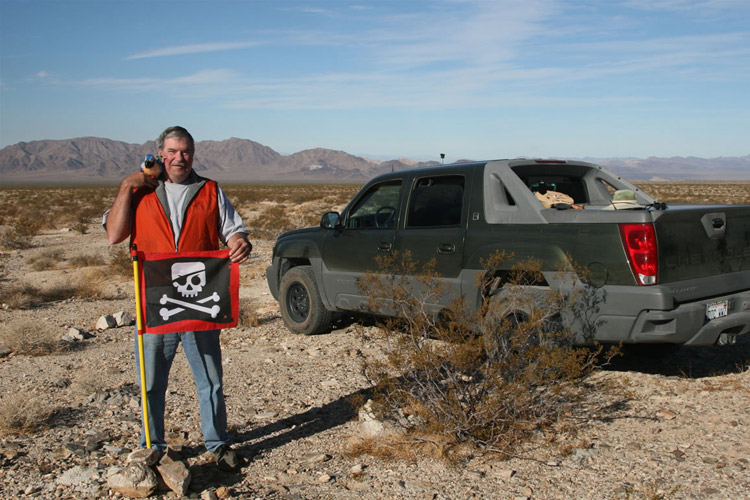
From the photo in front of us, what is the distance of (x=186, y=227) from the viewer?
13.3 ft

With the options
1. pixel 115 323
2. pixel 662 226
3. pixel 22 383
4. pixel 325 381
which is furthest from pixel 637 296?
pixel 115 323

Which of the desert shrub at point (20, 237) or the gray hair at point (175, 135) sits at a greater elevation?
the gray hair at point (175, 135)

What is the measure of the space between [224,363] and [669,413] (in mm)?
4130

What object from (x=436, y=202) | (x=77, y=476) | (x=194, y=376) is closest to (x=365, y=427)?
(x=194, y=376)

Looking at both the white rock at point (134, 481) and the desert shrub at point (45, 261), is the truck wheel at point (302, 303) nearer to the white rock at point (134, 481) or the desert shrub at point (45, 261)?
the white rock at point (134, 481)

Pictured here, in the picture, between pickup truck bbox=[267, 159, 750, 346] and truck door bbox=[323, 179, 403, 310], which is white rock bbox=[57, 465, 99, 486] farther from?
truck door bbox=[323, 179, 403, 310]

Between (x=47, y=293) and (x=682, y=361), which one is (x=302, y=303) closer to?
(x=682, y=361)

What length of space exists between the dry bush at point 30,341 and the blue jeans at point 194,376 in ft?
12.1

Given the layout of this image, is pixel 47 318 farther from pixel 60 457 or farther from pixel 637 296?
pixel 637 296

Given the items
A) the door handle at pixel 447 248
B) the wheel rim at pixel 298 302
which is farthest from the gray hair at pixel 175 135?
the wheel rim at pixel 298 302

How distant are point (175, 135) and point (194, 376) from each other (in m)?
1.47

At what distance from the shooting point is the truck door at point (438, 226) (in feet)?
19.5

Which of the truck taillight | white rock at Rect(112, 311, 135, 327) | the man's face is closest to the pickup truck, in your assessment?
the truck taillight

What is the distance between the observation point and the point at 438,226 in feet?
20.6
